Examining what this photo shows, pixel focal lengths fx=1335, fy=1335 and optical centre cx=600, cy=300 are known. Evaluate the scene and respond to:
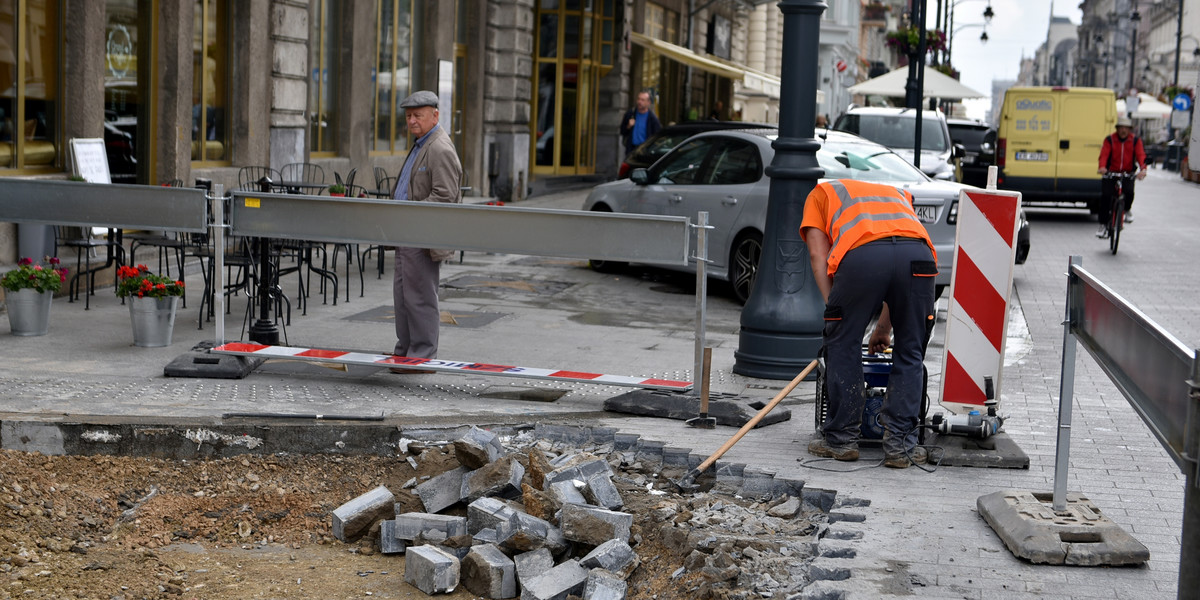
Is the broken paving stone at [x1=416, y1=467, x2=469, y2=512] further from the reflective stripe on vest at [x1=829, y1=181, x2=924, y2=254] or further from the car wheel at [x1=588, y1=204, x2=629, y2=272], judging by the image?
the car wheel at [x1=588, y1=204, x2=629, y2=272]

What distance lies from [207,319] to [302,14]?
696cm

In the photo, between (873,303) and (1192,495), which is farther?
(873,303)

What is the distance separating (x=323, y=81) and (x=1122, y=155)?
10.9 metres

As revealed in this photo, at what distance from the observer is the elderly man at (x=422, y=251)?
8.02 metres

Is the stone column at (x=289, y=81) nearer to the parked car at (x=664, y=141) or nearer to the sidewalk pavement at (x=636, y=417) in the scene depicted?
the sidewalk pavement at (x=636, y=417)

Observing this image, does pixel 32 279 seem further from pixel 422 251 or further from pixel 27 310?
pixel 422 251

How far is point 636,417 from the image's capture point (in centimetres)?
695

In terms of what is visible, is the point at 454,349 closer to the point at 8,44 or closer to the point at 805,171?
the point at 805,171

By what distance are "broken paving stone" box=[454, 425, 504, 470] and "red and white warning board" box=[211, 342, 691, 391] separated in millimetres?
1401

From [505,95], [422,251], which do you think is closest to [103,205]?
[422,251]

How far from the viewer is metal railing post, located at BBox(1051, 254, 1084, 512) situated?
489cm

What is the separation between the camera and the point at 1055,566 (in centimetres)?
468

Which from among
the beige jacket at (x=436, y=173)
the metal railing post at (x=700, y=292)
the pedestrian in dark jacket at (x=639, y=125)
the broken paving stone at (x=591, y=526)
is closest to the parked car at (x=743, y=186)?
the beige jacket at (x=436, y=173)

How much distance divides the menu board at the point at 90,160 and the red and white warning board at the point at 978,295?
25.1 ft
